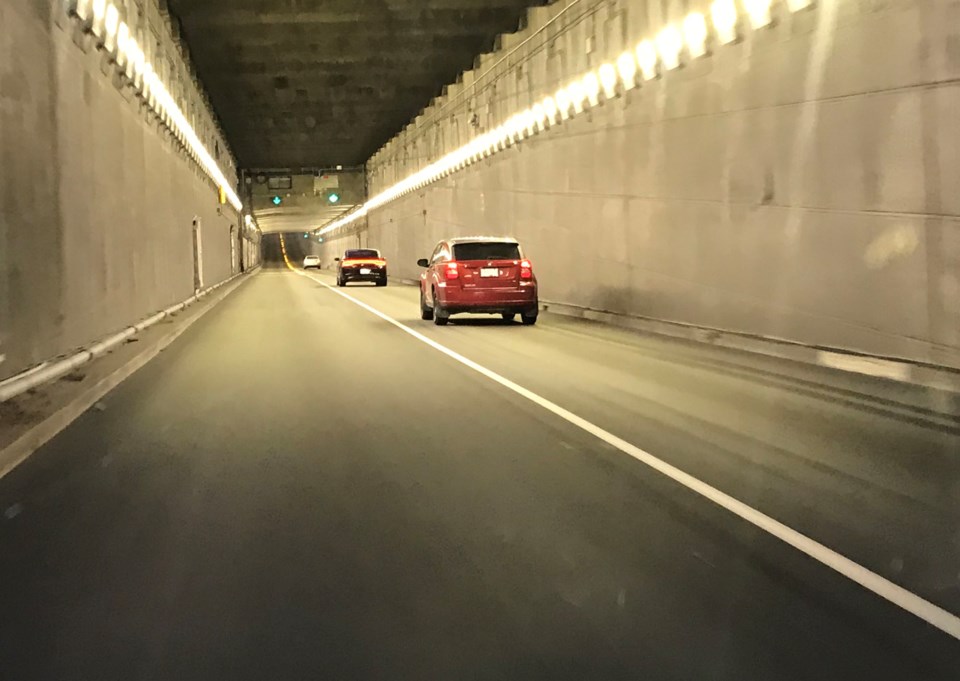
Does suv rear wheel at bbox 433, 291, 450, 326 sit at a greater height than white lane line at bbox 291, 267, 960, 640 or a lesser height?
greater

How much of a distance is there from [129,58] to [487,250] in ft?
26.8

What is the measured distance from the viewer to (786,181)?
1408 cm

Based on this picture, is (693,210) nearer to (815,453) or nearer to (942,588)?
(815,453)

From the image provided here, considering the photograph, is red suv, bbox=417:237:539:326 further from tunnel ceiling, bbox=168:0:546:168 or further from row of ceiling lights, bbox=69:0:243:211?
tunnel ceiling, bbox=168:0:546:168

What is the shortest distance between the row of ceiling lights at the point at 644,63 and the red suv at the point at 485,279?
4.21 m

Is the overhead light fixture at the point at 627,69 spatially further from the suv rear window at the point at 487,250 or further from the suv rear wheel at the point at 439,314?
the suv rear wheel at the point at 439,314

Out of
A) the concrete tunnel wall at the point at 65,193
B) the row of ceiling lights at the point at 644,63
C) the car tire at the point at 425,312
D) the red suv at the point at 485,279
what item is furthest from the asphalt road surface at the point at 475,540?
the car tire at the point at 425,312

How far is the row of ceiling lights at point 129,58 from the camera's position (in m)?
15.4

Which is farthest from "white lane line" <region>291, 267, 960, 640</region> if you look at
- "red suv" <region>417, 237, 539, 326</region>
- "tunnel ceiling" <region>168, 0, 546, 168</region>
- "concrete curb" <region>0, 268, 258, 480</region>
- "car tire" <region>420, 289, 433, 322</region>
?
"tunnel ceiling" <region>168, 0, 546, 168</region>

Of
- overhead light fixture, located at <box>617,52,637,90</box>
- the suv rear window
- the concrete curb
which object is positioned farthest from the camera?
the suv rear window

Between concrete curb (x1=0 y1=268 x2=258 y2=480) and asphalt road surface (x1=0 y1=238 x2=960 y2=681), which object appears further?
concrete curb (x1=0 y1=268 x2=258 y2=480)

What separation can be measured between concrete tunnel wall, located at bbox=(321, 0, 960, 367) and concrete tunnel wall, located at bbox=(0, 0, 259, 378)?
9841 mm

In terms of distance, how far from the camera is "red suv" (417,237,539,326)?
69.1ft

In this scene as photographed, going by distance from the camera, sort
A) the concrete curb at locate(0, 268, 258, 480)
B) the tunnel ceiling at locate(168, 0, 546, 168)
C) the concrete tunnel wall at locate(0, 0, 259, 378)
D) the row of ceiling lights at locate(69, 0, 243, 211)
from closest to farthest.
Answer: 1. the concrete curb at locate(0, 268, 258, 480)
2. the concrete tunnel wall at locate(0, 0, 259, 378)
3. the row of ceiling lights at locate(69, 0, 243, 211)
4. the tunnel ceiling at locate(168, 0, 546, 168)
